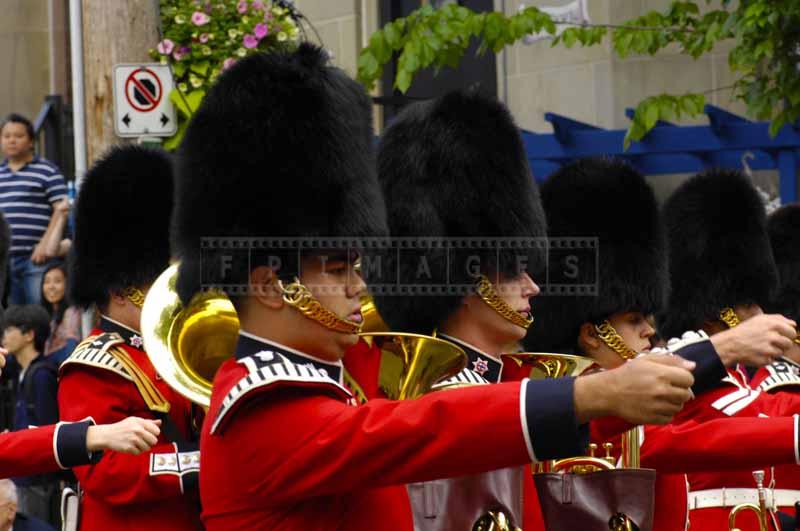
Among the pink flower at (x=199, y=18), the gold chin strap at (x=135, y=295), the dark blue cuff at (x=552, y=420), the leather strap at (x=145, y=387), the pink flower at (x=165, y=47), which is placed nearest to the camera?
the dark blue cuff at (x=552, y=420)

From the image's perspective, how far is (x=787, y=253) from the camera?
751cm

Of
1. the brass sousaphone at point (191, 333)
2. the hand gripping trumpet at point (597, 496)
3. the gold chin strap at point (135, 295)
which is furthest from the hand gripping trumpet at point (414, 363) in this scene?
the gold chin strap at point (135, 295)

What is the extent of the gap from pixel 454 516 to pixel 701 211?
3.20 meters

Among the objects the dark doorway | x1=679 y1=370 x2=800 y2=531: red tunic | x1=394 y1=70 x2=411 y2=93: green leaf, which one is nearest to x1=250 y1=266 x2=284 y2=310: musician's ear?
x1=679 y1=370 x2=800 y2=531: red tunic

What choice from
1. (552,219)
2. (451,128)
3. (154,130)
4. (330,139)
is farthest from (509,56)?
(330,139)

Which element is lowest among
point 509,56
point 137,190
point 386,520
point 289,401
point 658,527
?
point 658,527

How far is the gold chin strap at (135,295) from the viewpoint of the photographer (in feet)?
19.1

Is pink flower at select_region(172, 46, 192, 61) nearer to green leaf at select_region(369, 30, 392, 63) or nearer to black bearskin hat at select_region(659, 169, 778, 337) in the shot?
green leaf at select_region(369, 30, 392, 63)

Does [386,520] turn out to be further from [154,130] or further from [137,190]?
[154,130]

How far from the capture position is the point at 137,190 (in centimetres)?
620

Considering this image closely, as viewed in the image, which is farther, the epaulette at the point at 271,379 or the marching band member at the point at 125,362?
the marching band member at the point at 125,362

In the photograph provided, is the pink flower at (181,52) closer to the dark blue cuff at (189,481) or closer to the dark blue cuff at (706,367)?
the dark blue cuff at (189,481)

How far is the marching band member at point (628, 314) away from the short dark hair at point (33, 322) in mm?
4010

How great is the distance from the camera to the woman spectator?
382 inches
